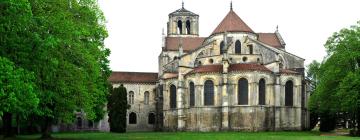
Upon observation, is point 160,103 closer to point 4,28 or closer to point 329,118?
point 329,118

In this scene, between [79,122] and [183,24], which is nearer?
[79,122]

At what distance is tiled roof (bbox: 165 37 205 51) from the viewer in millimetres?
75562

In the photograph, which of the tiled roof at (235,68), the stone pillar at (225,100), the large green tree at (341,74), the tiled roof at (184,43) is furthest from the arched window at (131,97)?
the large green tree at (341,74)

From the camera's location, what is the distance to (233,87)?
55.2m

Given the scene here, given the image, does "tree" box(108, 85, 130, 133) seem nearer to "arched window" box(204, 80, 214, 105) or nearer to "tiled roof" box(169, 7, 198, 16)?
"arched window" box(204, 80, 214, 105)

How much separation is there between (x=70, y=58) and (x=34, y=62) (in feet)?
16.2

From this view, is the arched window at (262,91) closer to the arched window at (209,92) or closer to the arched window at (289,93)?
the arched window at (289,93)

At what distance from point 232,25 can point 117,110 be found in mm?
18429

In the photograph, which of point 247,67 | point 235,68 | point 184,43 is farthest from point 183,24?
point 247,67

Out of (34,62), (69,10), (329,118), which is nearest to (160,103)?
(329,118)

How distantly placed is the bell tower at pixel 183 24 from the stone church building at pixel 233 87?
1434cm

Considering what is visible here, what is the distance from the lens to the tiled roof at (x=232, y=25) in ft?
209

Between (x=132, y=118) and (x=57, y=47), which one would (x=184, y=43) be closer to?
(x=132, y=118)

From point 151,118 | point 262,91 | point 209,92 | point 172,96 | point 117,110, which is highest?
point 262,91
